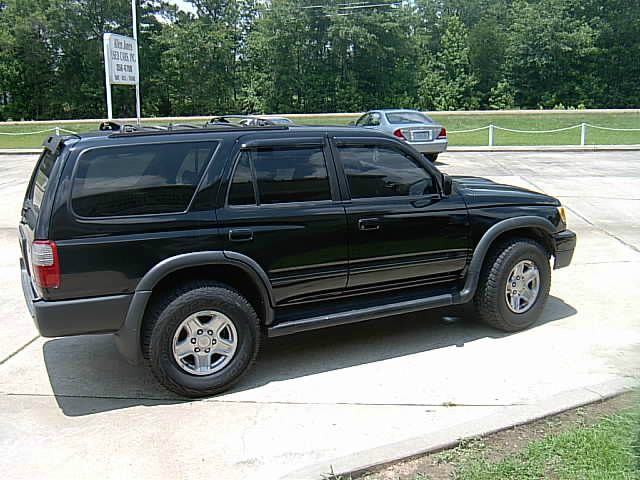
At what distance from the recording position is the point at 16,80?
2117 inches

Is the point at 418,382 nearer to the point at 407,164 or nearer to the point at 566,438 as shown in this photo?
the point at 566,438

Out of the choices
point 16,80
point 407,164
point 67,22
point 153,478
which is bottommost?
point 153,478

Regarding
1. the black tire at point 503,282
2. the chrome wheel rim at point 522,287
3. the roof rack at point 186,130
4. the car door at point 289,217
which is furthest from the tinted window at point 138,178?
the chrome wheel rim at point 522,287

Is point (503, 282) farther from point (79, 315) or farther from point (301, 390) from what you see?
point (79, 315)

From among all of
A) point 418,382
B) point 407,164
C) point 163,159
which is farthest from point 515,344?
point 163,159

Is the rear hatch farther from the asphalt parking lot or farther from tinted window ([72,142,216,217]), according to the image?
the asphalt parking lot

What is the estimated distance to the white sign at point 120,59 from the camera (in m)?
24.8

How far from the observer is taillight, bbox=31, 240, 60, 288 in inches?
156

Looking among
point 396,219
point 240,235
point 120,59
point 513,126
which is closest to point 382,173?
point 396,219

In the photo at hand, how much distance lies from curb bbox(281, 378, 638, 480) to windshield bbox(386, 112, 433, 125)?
1409cm

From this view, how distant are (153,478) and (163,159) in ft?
6.53

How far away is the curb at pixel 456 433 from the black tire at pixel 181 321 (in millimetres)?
1243

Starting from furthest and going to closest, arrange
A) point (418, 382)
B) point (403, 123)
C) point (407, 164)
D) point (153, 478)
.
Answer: point (403, 123)
point (407, 164)
point (418, 382)
point (153, 478)

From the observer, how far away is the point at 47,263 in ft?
13.0
